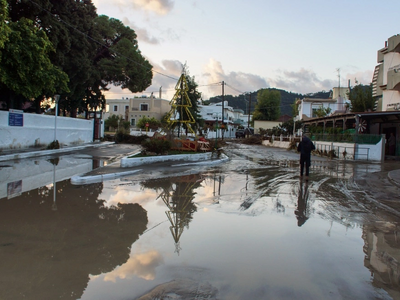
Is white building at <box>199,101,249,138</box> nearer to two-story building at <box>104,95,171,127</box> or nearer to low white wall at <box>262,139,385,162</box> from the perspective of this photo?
two-story building at <box>104,95,171,127</box>

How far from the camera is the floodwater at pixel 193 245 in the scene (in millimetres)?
4082

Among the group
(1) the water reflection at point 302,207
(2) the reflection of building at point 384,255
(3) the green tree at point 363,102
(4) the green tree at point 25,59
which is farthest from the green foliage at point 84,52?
(3) the green tree at point 363,102

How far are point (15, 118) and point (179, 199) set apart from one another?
60.4ft

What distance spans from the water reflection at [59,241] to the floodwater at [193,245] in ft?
0.06

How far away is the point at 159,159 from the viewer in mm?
17984

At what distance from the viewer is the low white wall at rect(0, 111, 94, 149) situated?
2203cm

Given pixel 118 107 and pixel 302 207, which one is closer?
pixel 302 207

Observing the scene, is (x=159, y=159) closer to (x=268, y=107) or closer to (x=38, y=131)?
(x=38, y=131)

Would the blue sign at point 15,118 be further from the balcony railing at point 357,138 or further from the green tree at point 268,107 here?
the green tree at point 268,107

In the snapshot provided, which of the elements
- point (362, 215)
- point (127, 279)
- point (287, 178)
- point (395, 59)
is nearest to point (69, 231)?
point (127, 279)

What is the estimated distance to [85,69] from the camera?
1136 inches

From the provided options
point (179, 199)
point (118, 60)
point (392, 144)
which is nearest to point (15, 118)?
point (118, 60)

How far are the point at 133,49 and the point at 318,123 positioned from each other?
22036 millimetres

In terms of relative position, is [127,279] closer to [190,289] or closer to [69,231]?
[190,289]
